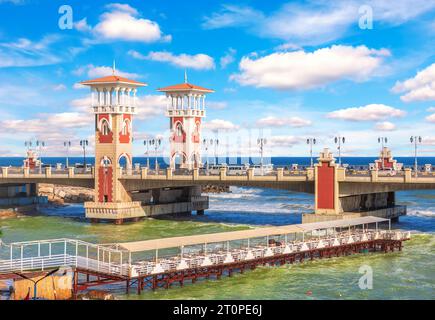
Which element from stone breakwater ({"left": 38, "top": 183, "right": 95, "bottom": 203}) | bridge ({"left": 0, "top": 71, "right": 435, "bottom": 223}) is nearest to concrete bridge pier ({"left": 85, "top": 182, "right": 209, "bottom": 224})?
bridge ({"left": 0, "top": 71, "right": 435, "bottom": 223})

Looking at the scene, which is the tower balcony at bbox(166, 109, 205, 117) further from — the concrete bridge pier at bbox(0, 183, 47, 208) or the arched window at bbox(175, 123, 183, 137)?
the concrete bridge pier at bbox(0, 183, 47, 208)

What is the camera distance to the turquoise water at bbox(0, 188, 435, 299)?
141 ft

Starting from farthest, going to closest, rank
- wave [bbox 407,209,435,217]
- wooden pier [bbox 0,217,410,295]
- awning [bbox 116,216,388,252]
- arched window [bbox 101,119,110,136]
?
wave [bbox 407,209,435,217], arched window [bbox 101,119,110,136], awning [bbox 116,216,388,252], wooden pier [bbox 0,217,410,295]

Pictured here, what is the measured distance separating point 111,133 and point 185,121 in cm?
1351

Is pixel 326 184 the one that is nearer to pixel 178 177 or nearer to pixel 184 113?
pixel 178 177

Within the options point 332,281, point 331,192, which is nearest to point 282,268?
point 332,281

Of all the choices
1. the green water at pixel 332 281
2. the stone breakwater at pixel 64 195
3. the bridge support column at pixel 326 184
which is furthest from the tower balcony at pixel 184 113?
the stone breakwater at pixel 64 195

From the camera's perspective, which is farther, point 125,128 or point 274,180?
point 125,128

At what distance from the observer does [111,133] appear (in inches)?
3543

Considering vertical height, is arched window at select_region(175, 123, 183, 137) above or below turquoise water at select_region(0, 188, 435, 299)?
above

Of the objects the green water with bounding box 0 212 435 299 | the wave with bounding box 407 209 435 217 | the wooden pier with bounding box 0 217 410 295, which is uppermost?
the wooden pier with bounding box 0 217 410 295

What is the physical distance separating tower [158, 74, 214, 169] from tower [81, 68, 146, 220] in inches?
298
